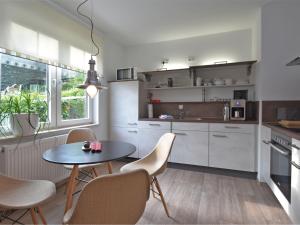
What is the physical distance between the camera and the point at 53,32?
2.45m

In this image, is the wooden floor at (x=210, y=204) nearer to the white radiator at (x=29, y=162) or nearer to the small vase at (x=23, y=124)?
the white radiator at (x=29, y=162)

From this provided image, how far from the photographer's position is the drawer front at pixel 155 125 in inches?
129

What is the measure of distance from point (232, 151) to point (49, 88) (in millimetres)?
2826

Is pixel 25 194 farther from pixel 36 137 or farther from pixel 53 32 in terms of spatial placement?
pixel 53 32

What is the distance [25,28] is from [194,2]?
2098 mm

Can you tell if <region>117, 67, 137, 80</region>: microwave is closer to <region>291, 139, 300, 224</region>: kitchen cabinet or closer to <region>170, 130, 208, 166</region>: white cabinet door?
<region>170, 130, 208, 166</region>: white cabinet door

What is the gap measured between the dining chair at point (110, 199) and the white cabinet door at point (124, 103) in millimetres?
2581

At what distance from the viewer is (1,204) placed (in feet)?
4.00

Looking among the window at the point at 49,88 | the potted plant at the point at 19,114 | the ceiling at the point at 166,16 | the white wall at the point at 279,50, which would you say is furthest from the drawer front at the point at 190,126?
the potted plant at the point at 19,114

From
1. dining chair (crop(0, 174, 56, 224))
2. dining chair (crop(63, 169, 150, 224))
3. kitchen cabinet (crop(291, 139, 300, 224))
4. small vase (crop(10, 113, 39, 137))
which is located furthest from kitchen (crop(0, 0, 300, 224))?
dining chair (crop(63, 169, 150, 224))

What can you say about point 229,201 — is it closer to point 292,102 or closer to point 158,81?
point 292,102

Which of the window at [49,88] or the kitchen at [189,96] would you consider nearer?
the kitchen at [189,96]

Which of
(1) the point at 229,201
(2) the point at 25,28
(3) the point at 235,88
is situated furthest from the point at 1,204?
(3) the point at 235,88

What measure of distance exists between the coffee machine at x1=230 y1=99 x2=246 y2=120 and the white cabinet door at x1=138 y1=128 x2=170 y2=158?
123cm
